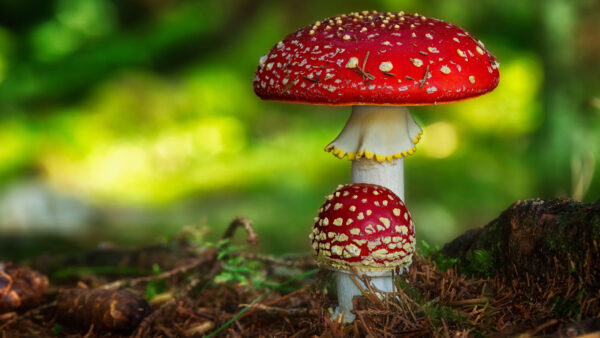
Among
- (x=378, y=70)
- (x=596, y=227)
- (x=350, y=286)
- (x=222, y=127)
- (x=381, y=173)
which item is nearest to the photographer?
(x=596, y=227)

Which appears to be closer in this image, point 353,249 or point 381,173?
point 353,249

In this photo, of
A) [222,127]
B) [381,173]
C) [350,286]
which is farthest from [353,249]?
[222,127]

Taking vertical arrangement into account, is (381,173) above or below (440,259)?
above

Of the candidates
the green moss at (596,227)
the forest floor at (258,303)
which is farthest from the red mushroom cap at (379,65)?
the forest floor at (258,303)

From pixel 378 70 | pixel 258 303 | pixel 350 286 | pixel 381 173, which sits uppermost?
pixel 378 70

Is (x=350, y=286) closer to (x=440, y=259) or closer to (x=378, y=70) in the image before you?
(x=440, y=259)

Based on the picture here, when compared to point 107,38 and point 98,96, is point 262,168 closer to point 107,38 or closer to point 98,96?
point 98,96
